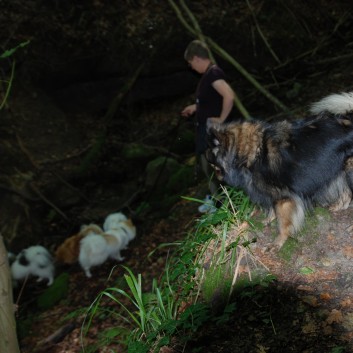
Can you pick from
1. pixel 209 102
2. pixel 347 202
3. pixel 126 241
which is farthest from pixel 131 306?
pixel 347 202

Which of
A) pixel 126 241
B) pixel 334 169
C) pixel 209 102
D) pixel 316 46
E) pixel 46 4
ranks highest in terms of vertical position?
pixel 46 4

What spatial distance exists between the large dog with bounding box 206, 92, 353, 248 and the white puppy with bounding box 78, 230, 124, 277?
3.53m

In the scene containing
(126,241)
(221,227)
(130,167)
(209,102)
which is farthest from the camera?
(130,167)

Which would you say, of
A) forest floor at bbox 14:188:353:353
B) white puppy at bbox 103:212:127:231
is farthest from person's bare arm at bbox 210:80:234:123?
white puppy at bbox 103:212:127:231

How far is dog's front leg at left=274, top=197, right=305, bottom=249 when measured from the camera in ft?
12.1

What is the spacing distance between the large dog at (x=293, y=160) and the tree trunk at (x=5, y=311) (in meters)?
2.03

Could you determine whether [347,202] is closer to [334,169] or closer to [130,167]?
[334,169]

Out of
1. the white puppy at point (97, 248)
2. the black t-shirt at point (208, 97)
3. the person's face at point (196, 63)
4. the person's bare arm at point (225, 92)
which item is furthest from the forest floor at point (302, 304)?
the white puppy at point (97, 248)

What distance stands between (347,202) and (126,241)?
176 inches

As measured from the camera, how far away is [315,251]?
362cm

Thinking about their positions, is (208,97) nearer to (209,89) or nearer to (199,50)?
(209,89)

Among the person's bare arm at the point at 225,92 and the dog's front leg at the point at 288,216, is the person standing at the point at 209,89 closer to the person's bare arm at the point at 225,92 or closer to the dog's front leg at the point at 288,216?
the person's bare arm at the point at 225,92

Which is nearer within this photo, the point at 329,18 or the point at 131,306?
→ the point at 131,306

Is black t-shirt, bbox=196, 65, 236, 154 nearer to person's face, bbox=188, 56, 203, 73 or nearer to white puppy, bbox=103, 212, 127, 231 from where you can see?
person's face, bbox=188, 56, 203, 73
